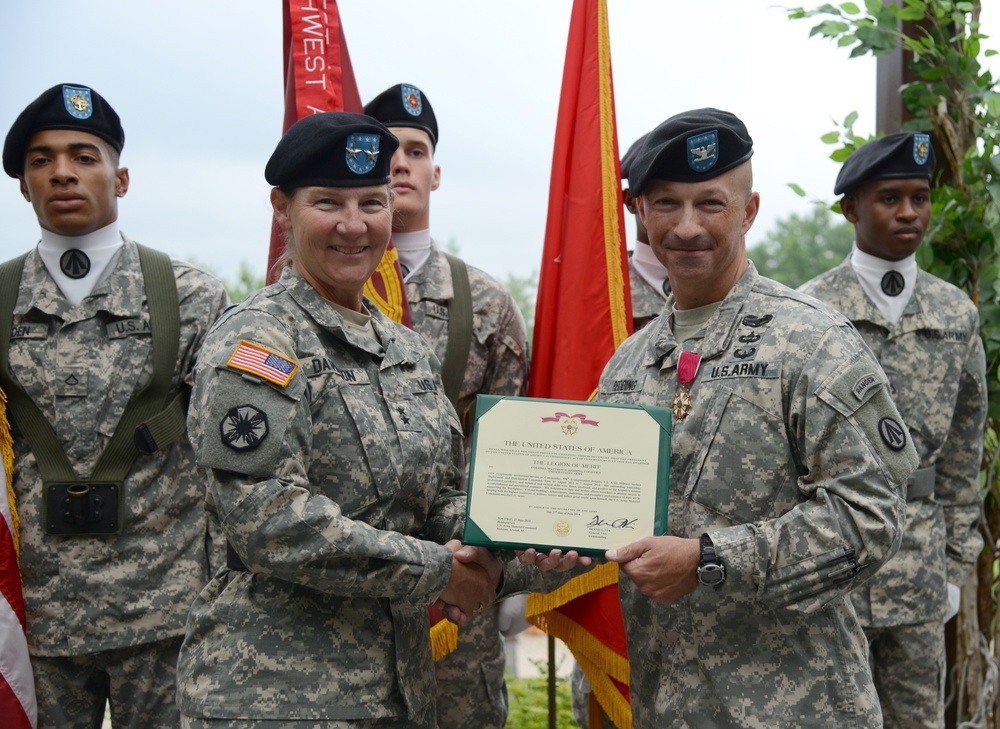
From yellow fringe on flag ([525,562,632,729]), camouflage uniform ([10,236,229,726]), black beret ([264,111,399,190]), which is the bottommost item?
yellow fringe on flag ([525,562,632,729])

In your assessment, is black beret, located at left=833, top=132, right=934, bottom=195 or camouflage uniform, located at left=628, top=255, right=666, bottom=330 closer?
black beret, located at left=833, top=132, right=934, bottom=195

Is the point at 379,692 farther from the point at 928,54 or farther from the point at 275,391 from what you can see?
the point at 928,54

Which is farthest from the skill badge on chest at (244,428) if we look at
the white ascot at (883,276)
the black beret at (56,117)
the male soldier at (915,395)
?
the white ascot at (883,276)

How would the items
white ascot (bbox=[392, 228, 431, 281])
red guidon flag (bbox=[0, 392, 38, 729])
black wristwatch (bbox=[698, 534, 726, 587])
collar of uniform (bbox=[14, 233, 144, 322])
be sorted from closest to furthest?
1. black wristwatch (bbox=[698, 534, 726, 587])
2. red guidon flag (bbox=[0, 392, 38, 729])
3. collar of uniform (bbox=[14, 233, 144, 322])
4. white ascot (bbox=[392, 228, 431, 281])

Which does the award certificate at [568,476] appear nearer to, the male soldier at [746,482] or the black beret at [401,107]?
the male soldier at [746,482]

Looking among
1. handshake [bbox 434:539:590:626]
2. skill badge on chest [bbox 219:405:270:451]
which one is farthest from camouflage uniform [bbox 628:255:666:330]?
skill badge on chest [bbox 219:405:270:451]

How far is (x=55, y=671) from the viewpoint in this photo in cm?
316

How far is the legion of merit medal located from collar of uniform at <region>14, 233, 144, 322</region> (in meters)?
1.82

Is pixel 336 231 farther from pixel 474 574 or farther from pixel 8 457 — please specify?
pixel 8 457

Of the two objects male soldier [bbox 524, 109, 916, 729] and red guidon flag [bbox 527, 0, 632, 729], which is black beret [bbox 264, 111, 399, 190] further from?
red guidon flag [bbox 527, 0, 632, 729]

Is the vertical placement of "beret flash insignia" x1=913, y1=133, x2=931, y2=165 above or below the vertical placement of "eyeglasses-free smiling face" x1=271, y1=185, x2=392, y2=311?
above

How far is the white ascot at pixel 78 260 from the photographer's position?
332 centimetres

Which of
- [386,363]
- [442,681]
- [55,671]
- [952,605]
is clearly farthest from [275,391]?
[952,605]

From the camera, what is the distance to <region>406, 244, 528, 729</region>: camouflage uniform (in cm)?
363
